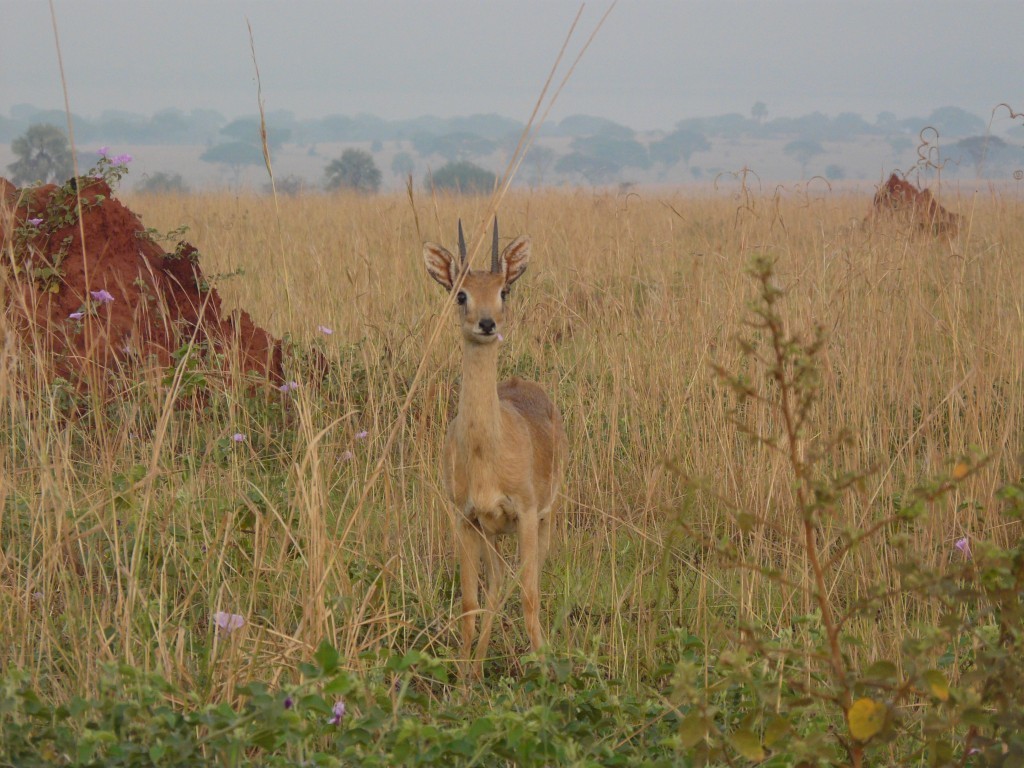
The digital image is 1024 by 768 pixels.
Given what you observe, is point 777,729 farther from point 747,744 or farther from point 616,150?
point 616,150

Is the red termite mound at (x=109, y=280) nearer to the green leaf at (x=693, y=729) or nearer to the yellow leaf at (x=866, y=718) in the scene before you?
the green leaf at (x=693, y=729)

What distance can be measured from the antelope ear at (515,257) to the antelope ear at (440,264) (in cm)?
18

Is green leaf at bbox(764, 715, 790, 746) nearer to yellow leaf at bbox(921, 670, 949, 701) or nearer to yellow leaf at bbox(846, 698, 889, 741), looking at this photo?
yellow leaf at bbox(846, 698, 889, 741)

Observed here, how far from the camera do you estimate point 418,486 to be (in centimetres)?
469

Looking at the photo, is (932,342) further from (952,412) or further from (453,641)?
(453,641)

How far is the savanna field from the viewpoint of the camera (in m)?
2.21

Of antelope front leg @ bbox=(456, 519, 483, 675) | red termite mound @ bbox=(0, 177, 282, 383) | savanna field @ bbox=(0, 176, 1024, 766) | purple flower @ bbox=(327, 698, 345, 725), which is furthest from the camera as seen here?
red termite mound @ bbox=(0, 177, 282, 383)

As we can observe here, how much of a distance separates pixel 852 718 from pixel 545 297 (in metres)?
5.39

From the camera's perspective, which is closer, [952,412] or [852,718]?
[852,718]

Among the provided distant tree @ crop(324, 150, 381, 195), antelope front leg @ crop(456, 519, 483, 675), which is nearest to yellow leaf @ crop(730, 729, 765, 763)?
antelope front leg @ crop(456, 519, 483, 675)

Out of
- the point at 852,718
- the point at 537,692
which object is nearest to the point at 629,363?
the point at 537,692

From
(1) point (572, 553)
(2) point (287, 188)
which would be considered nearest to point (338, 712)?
(1) point (572, 553)

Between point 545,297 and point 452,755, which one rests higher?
point 545,297

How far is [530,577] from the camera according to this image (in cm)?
388
